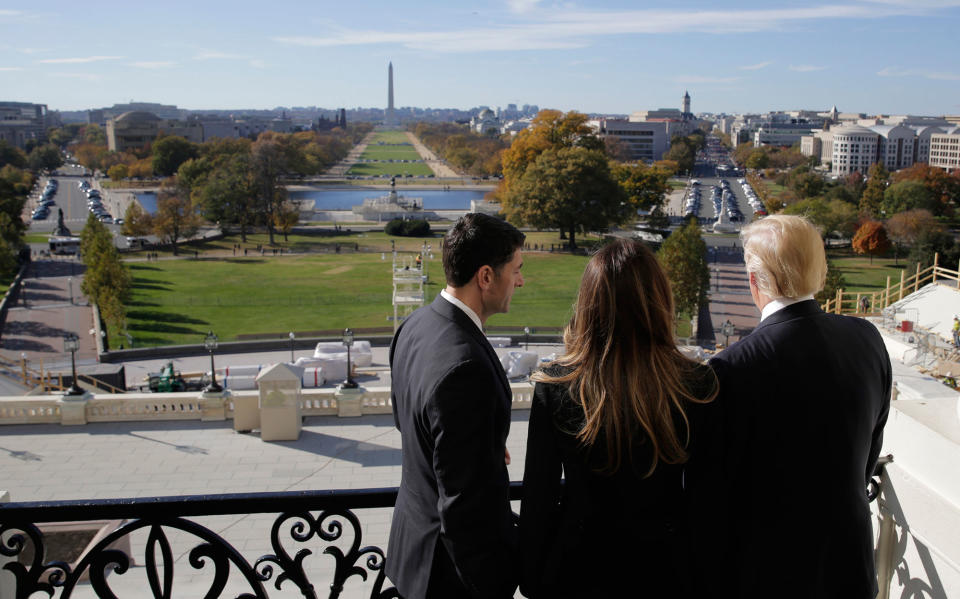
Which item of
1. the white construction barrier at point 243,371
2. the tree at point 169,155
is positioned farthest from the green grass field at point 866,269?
the tree at point 169,155

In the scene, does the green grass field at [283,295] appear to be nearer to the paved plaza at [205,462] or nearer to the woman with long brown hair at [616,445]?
the paved plaza at [205,462]

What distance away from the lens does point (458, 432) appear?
2164 mm

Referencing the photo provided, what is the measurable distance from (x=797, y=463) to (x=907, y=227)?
165 ft

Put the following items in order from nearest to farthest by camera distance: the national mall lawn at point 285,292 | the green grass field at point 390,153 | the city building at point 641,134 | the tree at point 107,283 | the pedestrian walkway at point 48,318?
the pedestrian walkway at point 48,318
the tree at point 107,283
the national mall lawn at point 285,292
the city building at point 641,134
the green grass field at point 390,153

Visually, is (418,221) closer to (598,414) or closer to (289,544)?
(289,544)

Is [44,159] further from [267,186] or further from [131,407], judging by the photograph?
[131,407]

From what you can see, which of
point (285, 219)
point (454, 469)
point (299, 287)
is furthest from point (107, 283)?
point (454, 469)

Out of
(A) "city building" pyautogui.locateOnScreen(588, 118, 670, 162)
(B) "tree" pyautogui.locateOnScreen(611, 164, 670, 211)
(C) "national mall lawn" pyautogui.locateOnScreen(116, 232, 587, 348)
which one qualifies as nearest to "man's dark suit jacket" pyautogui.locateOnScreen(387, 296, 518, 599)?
(C) "national mall lawn" pyautogui.locateOnScreen(116, 232, 587, 348)

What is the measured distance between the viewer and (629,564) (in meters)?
2.16

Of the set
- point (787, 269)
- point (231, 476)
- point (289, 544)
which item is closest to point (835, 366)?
point (787, 269)

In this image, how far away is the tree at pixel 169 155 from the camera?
93188 millimetres

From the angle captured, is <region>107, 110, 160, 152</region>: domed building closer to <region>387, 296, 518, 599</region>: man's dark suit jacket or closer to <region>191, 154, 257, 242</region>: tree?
<region>191, 154, 257, 242</region>: tree

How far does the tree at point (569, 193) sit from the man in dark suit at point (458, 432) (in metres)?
43.2

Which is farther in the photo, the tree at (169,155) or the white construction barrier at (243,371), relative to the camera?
the tree at (169,155)
